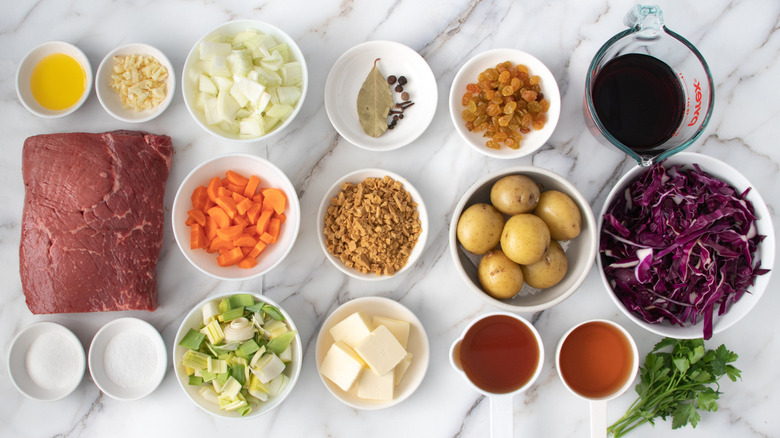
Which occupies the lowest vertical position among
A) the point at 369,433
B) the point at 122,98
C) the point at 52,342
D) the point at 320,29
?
the point at 369,433

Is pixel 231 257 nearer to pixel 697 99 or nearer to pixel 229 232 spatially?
pixel 229 232

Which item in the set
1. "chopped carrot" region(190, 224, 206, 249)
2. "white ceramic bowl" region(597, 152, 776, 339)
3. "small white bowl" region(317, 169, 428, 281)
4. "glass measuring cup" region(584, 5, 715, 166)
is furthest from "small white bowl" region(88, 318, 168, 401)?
"glass measuring cup" region(584, 5, 715, 166)

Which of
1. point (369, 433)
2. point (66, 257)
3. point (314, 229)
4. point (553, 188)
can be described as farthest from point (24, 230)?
point (553, 188)

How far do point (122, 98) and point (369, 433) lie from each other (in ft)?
4.75

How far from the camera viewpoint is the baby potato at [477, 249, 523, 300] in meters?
1.59

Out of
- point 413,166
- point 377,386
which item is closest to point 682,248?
point 413,166

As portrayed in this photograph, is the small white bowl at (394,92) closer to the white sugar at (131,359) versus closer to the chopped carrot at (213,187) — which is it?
the chopped carrot at (213,187)

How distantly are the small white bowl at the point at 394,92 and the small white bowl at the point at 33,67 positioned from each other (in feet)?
2.77

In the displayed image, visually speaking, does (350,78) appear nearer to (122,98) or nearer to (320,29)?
(320,29)

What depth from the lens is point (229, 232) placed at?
67.7 inches

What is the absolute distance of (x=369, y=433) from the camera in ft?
6.06

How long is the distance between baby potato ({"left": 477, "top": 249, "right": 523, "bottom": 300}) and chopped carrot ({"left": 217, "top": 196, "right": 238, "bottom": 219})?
82 cm

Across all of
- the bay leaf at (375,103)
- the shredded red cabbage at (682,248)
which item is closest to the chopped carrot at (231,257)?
the bay leaf at (375,103)

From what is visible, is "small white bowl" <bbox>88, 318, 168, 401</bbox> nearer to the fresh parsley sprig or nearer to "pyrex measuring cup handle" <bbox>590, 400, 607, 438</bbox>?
"pyrex measuring cup handle" <bbox>590, 400, 607, 438</bbox>
